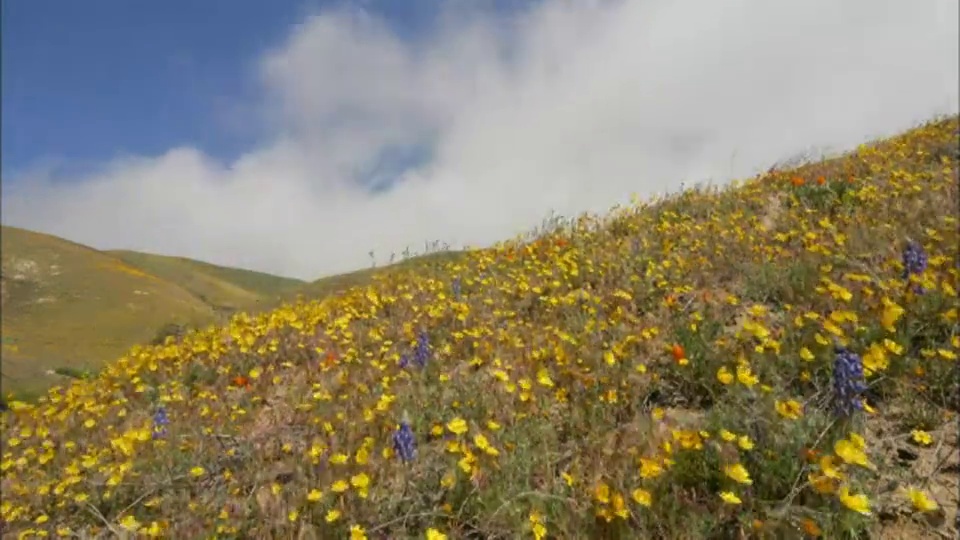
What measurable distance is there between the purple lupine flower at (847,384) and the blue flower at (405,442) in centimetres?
279

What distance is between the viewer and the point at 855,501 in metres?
3.22

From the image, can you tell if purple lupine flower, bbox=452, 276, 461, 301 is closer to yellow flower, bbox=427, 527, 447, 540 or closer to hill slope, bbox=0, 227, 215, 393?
yellow flower, bbox=427, 527, 447, 540

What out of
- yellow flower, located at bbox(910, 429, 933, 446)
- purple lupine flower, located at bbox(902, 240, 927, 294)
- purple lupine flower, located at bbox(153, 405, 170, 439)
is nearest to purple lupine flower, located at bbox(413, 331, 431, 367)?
purple lupine flower, located at bbox(153, 405, 170, 439)

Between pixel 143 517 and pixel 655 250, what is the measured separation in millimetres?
6280

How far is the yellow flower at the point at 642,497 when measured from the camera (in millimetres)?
3629

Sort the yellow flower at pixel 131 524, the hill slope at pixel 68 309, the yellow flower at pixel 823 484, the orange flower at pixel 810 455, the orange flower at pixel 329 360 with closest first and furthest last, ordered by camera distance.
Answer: the yellow flower at pixel 823 484 < the orange flower at pixel 810 455 < the yellow flower at pixel 131 524 < the orange flower at pixel 329 360 < the hill slope at pixel 68 309

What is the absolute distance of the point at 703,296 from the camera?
654 cm

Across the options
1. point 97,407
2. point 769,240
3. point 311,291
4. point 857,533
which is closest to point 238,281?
point 311,291

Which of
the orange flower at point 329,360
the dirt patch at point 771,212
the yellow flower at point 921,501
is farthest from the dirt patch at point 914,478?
the orange flower at point 329,360

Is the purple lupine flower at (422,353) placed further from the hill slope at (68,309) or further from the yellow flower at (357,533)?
the hill slope at (68,309)

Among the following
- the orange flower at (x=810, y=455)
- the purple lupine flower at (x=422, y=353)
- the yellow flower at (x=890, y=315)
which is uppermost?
the yellow flower at (x=890, y=315)

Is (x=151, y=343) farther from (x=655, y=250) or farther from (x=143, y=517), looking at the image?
(x=655, y=250)

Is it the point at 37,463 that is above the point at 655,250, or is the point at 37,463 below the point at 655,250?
below

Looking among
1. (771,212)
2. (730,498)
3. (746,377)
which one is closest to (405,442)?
(730,498)
